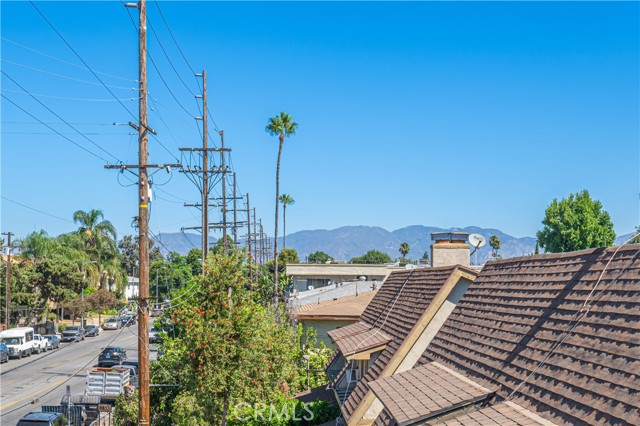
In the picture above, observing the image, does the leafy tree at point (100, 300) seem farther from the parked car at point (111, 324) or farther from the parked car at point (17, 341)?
the parked car at point (17, 341)

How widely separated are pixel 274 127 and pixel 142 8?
1407 inches

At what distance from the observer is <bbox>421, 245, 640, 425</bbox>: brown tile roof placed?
8.05 m

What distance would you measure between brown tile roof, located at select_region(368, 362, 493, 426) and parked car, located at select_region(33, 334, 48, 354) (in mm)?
48458

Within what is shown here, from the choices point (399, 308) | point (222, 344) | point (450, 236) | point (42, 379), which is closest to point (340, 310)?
point (450, 236)

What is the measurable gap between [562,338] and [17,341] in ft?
167

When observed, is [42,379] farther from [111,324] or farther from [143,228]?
[111,324]

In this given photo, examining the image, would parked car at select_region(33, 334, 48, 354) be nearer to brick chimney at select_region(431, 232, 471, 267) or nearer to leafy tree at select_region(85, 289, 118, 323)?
leafy tree at select_region(85, 289, 118, 323)

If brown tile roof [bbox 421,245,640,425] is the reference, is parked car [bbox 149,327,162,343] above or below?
below

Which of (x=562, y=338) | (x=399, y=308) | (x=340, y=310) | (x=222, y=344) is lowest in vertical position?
(x=222, y=344)

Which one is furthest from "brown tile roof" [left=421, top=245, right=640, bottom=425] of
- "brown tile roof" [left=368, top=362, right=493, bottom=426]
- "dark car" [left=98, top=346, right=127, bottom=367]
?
"dark car" [left=98, top=346, right=127, bottom=367]

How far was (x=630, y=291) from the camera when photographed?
29.6ft

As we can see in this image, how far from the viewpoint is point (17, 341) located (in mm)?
53000

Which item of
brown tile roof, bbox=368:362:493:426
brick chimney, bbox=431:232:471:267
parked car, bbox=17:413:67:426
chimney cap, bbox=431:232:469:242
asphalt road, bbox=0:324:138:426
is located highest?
chimney cap, bbox=431:232:469:242

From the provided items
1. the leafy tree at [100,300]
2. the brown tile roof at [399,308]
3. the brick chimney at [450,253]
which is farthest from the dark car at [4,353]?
the brick chimney at [450,253]
